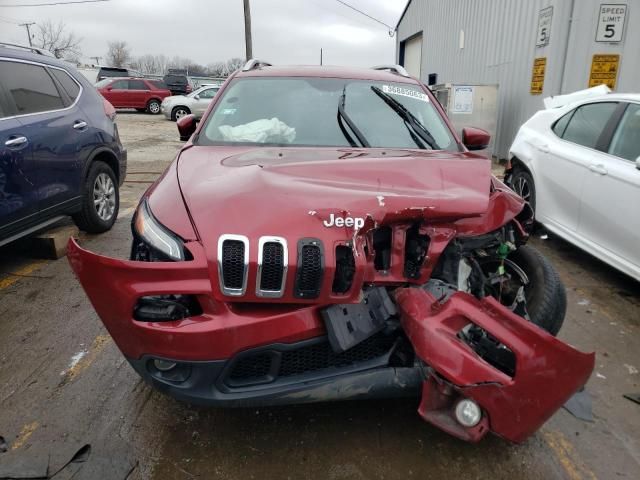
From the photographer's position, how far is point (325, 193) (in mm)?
2012

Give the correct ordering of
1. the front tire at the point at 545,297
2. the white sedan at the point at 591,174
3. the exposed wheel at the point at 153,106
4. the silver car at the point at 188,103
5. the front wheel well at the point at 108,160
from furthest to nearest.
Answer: the exposed wheel at the point at 153,106
the silver car at the point at 188,103
the front wheel well at the point at 108,160
the white sedan at the point at 591,174
the front tire at the point at 545,297

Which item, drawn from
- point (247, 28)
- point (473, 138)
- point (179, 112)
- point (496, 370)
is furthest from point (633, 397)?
point (247, 28)

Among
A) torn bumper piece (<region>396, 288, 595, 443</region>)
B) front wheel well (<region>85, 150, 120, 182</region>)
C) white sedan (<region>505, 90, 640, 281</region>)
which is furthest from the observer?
front wheel well (<region>85, 150, 120, 182</region>)

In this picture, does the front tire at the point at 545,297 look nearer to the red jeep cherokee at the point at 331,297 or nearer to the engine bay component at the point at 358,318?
the red jeep cherokee at the point at 331,297

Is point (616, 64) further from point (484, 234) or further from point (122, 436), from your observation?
point (122, 436)

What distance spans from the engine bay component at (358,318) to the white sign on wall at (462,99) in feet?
30.5

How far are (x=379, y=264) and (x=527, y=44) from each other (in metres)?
9.06

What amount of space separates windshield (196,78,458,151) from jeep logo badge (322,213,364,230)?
1230 millimetres

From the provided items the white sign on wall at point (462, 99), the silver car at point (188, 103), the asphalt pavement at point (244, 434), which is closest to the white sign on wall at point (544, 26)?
the white sign on wall at point (462, 99)

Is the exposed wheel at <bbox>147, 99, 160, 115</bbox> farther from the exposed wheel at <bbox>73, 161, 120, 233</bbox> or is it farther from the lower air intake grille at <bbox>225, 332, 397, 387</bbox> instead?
the lower air intake grille at <bbox>225, 332, 397, 387</bbox>

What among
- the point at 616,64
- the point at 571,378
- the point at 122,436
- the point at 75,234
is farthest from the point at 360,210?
the point at 616,64

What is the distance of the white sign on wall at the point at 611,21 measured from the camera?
756 centimetres

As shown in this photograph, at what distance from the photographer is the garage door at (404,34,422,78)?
17.7m

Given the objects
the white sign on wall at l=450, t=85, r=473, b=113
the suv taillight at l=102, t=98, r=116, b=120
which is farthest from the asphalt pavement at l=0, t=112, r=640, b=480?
the white sign on wall at l=450, t=85, r=473, b=113
